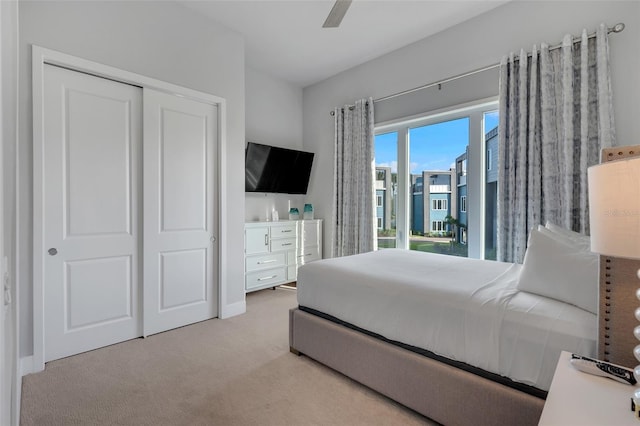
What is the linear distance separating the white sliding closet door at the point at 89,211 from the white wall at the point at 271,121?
5.91 ft

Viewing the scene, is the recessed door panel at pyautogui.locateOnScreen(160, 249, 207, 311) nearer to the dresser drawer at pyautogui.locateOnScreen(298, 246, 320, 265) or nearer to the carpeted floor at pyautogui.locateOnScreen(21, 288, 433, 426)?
the carpeted floor at pyautogui.locateOnScreen(21, 288, 433, 426)

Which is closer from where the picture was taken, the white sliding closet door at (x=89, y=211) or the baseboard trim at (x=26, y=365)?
the baseboard trim at (x=26, y=365)

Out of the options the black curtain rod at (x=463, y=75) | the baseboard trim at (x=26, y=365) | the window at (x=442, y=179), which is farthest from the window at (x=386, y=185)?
the baseboard trim at (x=26, y=365)

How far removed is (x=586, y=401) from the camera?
3.13ft

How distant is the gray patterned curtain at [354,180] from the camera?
4082mm

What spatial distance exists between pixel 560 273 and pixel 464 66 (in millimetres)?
2507

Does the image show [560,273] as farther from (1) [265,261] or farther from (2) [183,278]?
(1) [265,261]

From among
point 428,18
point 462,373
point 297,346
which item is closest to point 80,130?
point 297,346

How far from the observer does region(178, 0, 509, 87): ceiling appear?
3.00 metres

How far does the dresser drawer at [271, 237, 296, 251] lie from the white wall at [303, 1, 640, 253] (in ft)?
1.92

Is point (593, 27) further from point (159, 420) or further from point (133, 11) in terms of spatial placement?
point (159, 420)

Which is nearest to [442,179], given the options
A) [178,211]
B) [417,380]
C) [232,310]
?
[417,380]

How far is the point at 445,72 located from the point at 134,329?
405 cm

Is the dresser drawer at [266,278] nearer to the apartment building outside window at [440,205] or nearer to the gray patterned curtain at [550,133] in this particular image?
the apartment building outside window at [440,205]
